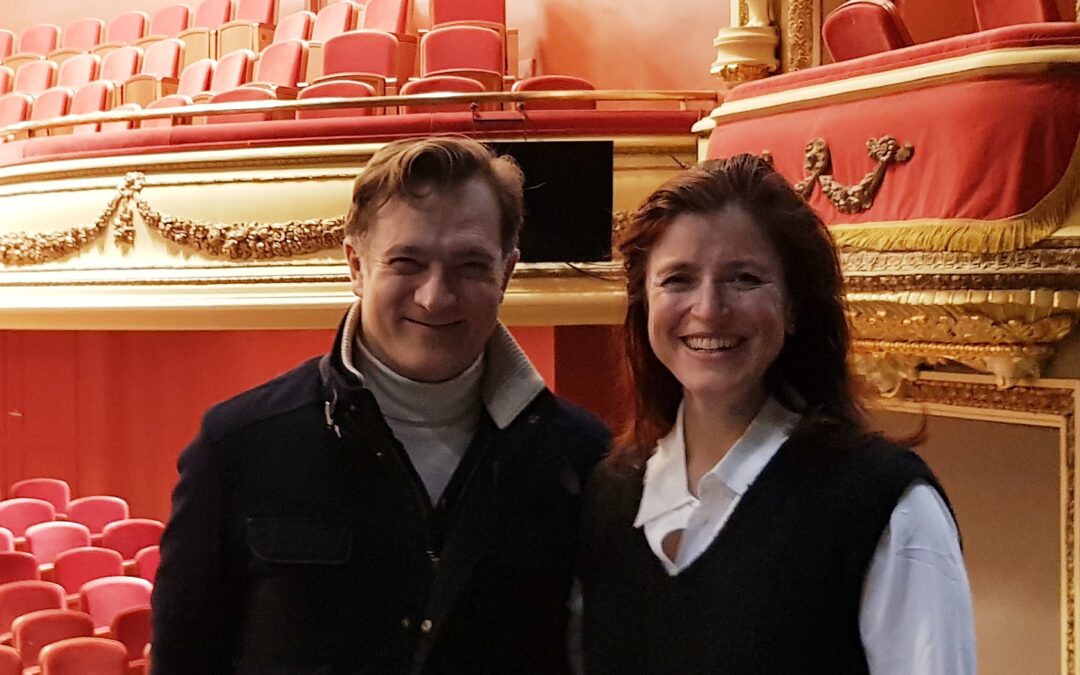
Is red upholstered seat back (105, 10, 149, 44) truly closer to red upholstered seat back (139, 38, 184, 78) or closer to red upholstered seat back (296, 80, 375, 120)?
red upholstered seat back (139, 38, 184, 78)

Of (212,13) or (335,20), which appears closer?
(335,20)

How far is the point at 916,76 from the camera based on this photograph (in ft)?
3.43

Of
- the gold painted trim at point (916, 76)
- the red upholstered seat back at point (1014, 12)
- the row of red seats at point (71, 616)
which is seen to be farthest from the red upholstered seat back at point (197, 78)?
the red upholstered seat back at point (1014, 12)

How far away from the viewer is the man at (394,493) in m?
Result: 0.52

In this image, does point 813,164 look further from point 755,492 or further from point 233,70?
point 233,70

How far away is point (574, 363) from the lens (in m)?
2.12

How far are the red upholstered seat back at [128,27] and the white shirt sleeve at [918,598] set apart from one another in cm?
348

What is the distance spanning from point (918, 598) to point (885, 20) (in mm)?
978

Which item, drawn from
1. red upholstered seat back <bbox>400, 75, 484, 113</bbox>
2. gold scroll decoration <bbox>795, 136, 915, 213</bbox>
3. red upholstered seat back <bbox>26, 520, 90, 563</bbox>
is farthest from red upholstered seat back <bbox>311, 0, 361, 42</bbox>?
gold scroll decoration <bbox>795, 136, 915, 213</bbox>

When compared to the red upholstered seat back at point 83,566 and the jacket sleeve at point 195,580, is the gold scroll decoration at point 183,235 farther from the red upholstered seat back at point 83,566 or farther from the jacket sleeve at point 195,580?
the jacket sleeve at point 195,580

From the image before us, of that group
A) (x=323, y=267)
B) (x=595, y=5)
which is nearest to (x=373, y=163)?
(x=323, y=267)

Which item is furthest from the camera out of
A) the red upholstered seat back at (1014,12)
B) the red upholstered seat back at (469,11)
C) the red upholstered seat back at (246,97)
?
the red upholstered seat back at (469,11)

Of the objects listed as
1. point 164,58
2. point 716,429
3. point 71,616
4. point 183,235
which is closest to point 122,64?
point 164,58

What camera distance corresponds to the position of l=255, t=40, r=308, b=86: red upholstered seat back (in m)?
2.72
